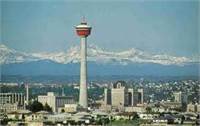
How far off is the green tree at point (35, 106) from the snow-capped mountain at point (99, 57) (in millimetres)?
750

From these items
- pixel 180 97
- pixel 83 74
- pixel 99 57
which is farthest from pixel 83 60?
pixel 180 97

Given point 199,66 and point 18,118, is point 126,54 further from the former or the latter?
point 18,118

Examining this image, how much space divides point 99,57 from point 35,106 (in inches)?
76.5

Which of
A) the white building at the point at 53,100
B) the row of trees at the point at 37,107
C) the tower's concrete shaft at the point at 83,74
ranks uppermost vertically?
the tower's concrete shaft at the point at 83,74

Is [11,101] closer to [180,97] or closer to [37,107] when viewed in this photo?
[37,107]

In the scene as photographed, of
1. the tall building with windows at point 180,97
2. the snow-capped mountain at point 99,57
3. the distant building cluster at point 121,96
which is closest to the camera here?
the snow-capped mountain at point 99,57

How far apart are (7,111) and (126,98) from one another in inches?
114

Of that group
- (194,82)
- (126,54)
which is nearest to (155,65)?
(126,54)

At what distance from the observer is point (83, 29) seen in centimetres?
1309

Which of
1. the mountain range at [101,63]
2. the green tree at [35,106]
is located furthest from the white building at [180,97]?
the green tree at [35,106]

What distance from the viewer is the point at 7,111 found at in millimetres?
11070

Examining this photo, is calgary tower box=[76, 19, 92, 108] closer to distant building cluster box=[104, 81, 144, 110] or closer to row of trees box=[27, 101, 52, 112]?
distant building cluster box=[104, 81, 144, 110]

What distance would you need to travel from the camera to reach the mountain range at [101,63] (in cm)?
1204

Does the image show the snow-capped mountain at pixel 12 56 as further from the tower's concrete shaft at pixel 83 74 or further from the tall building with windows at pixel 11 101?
the tower's concrete shaft at pixel 83 74
